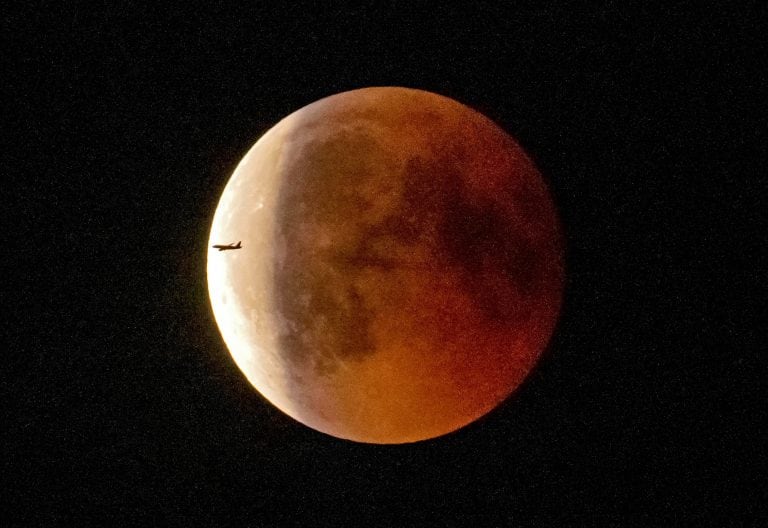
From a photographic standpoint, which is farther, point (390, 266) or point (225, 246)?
point (225, 246)

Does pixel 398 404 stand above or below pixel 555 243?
below

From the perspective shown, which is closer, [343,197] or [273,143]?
[343,197]

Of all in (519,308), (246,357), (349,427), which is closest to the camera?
(519,308)

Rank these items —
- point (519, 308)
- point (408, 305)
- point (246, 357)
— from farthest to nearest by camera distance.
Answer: point (246, 357) < point (519, 308) < point (408, 305)

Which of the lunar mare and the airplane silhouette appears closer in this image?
the lunar mare

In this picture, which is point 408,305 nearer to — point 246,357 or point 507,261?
point 507,261

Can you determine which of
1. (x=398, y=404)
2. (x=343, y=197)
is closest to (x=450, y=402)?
(x=398, y=404)

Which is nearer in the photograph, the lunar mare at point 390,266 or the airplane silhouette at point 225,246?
the lunar mare at point 390,266

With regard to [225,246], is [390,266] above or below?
below
